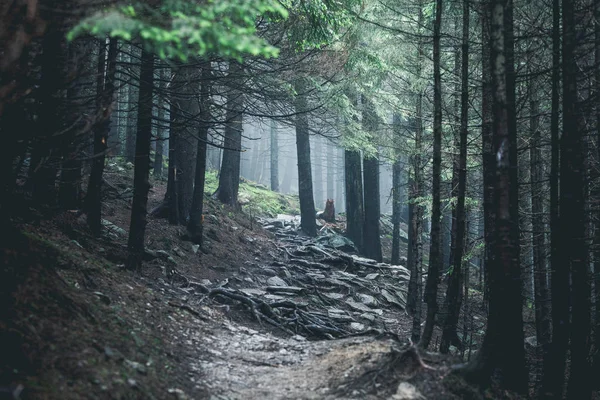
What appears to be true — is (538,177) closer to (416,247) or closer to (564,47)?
(416,247)

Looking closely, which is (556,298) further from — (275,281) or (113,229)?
(113,229)

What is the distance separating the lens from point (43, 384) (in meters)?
3.45

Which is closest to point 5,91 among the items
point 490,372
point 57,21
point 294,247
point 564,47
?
point 57,21

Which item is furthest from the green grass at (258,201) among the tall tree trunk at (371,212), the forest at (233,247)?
the forest at (233,247)

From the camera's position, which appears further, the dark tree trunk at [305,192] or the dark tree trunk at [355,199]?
the dark tree trunk at [305,192]

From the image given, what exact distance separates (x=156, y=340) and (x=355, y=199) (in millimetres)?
14574

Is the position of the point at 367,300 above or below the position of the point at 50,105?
below

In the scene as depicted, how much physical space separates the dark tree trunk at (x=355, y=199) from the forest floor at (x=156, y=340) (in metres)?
9.17

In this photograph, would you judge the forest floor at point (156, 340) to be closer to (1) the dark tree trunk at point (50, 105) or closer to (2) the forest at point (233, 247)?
(2) the forest at point (233, 247)

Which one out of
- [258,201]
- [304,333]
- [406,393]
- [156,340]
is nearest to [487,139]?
[304,333]

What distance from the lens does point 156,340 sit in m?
5.69

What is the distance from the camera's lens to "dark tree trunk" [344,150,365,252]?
19.5 metres

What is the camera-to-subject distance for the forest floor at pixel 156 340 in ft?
12.8

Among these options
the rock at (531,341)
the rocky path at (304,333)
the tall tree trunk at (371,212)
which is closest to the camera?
the rocky path at (304,333)
